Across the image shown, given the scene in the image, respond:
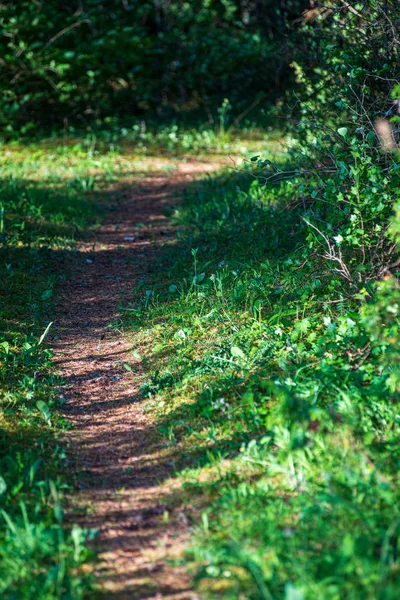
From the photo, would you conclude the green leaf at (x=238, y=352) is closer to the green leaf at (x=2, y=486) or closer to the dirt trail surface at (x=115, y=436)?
the dirt trail surface at (x=115, y=436)

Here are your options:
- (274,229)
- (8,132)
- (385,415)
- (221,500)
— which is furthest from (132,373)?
(8,132)

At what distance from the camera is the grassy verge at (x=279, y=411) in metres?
2.56

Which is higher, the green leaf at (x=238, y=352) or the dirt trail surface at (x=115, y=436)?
the green leaf at (x=238, y=352)

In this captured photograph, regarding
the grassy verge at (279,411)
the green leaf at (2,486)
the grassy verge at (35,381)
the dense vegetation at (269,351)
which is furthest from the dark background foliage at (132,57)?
the green leaf at (2,486)

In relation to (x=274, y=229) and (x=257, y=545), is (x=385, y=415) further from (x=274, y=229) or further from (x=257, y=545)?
(x=274, y=229)

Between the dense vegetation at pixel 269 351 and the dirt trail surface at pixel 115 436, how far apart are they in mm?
117

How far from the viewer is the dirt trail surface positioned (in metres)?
2.81

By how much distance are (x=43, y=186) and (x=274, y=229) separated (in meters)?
3.22

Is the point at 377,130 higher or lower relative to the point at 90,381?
higher

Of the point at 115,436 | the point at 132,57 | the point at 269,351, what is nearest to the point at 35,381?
the point at 115,436

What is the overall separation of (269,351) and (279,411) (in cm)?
83

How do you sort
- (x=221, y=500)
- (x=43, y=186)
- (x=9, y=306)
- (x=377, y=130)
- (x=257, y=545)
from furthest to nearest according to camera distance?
(x=43, y=186)
(x=9, y=306)
(x=377, y=130)
(x=221, y=500)
(x=257, y=545)

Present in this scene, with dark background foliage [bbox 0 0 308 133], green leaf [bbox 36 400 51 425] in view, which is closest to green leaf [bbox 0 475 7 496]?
green leaf [bbox 36 400 51 425]

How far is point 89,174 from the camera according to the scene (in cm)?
843
